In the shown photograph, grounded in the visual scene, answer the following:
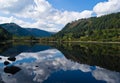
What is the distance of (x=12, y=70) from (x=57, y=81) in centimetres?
1662

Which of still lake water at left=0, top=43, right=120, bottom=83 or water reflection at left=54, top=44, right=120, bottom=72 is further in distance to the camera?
water reflection at left=54, top=44, right=120, bottom=72

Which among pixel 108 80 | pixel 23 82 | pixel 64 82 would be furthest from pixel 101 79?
pixel 23 82

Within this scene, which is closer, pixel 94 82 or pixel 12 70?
pixel 94 82

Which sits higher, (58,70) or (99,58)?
(58,70)

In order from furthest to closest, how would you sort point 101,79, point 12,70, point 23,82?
point 12,70, point 101,79, point 23,82

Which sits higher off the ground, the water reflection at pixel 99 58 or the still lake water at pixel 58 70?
the still lake water at pixel 58 70

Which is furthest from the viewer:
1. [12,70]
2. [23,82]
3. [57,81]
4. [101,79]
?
[12,70]

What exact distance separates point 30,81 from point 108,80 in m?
18.4

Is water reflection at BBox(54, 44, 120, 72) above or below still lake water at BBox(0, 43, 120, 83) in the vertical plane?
below

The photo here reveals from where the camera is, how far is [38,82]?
149 ft

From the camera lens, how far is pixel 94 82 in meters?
48.0

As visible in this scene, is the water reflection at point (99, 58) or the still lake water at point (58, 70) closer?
the still lake water at point (58, 70)

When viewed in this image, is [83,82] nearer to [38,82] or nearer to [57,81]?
[57,81]

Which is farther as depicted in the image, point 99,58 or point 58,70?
point 99,58
